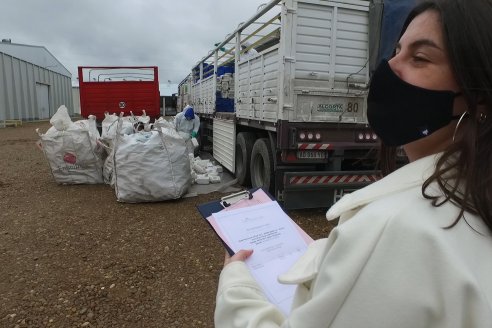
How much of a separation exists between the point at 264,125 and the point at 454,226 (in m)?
4.51

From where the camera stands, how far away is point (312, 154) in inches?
187

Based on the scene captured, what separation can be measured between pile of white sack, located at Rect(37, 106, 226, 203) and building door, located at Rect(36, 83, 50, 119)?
2724cm

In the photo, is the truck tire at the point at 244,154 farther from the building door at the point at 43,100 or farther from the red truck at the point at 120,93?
the building door at the point at 43,100

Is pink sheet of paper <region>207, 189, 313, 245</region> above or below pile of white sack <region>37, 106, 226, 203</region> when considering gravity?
above

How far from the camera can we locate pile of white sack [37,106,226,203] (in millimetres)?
5320

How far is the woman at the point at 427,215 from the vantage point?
644mm

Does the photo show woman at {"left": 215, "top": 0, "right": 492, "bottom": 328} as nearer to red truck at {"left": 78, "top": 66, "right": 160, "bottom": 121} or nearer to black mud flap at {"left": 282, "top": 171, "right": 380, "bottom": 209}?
black mud flap at {"left": 282, "top": 171, "right": 380, "bottom": 209}

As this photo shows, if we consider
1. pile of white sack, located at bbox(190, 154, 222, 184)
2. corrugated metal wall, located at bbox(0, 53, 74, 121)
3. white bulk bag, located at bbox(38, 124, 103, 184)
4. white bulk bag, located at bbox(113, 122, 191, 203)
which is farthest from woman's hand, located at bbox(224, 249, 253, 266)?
corrugated metal wall, located at bbox(0, 53, 74, 121)

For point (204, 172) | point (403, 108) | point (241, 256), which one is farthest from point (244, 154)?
point (403, 108)

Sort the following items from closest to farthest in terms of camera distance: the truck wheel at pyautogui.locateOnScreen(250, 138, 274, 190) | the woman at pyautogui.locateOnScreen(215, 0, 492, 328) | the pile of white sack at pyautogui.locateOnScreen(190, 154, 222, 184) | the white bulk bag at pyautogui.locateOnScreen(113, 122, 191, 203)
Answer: the woman at pyautogui.locateOnScreen(215, 0, 492, 328) → the truck wheel at pyautogui.locateOnScreen(250, 138, 274, 190) → the white bulk bag at pyautogui.locateOnScreen(113, 122, 191, 203) → the pile of white sack at pyautogui.locateOnScreen(190, 154, 222, 184)

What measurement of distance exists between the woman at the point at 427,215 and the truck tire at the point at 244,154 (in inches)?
201

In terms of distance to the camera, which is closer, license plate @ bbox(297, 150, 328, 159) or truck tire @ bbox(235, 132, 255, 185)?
license plate @ bbox(297, 150, 328, 159)

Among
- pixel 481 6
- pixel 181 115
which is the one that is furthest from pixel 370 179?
pixel 181 115

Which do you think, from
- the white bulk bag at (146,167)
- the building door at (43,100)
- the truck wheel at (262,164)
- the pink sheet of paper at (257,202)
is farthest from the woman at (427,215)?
the building door at (43,100)
